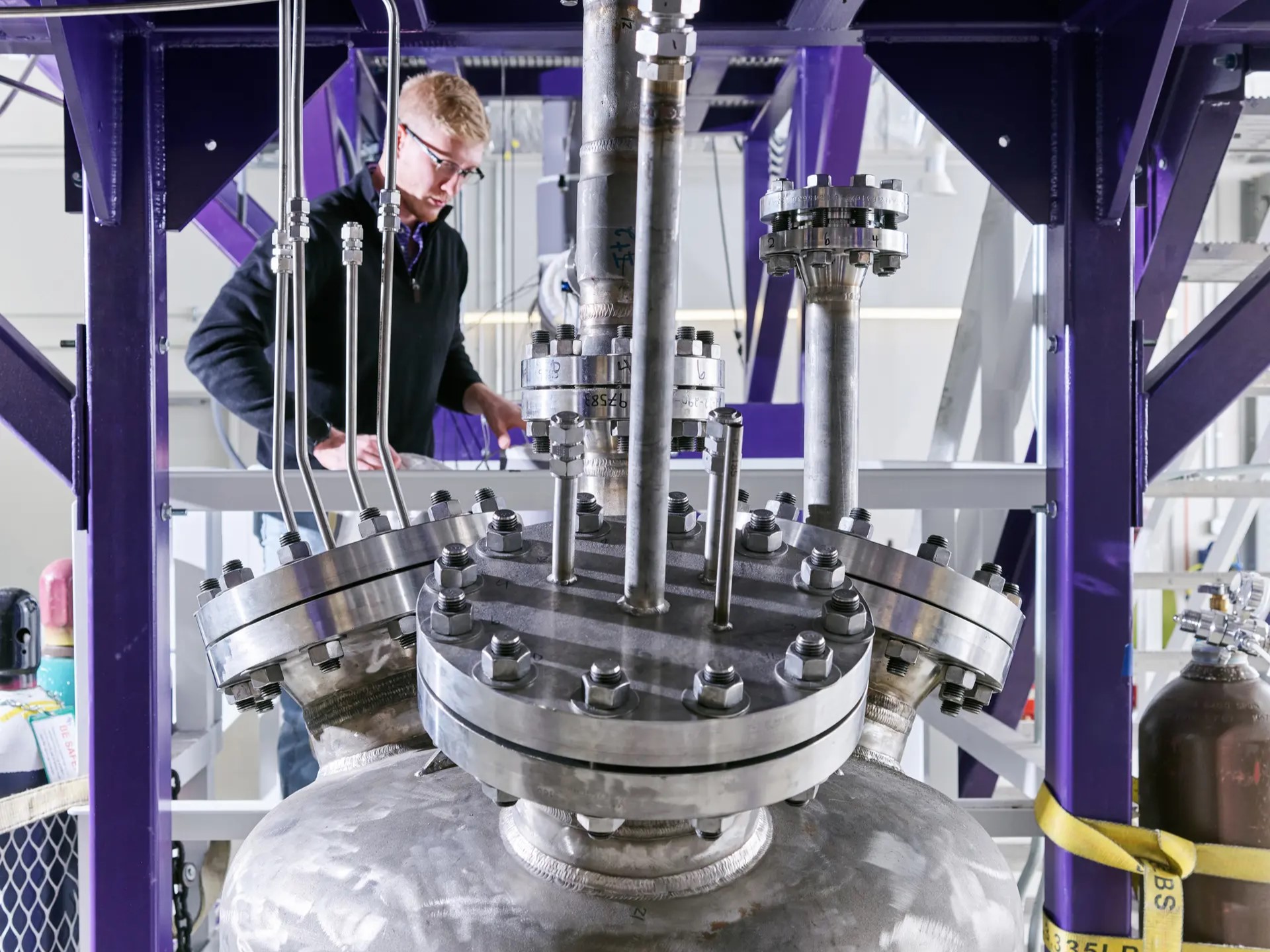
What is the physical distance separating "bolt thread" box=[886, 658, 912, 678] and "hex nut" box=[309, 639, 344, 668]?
1.16 feet

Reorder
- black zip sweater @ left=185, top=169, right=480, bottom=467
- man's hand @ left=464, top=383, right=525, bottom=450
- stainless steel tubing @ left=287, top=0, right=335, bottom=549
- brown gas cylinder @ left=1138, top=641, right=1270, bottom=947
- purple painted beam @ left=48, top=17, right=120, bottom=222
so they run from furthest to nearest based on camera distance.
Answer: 1. man's hand @ left=464, top=383, right=525, bottom=450
2. black zip sweater @ left=185, top=169, right=480, bottom=467
3. brown gas cylinder @ left=1138, top=641, right=1270, bottom=947
4. purple painted beam @ left=48, top=17, right=120, bottom=222
5. stainless steel tubing @ left=287, top=0, right=335, bottom=549

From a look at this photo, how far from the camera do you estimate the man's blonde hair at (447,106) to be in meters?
1.89

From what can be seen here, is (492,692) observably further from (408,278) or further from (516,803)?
(408,278)

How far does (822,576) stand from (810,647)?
0.29 feet

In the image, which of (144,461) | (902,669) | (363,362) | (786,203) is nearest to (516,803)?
(902,669)

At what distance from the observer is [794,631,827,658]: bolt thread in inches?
18.2

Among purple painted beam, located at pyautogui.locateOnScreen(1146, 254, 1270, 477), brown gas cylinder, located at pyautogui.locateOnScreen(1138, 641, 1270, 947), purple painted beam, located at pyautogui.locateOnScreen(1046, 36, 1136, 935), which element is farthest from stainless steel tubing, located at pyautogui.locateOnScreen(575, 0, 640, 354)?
brown gas cylinder, located at pyautogui.locateOnScreen(1138, 641, 1270, 947)

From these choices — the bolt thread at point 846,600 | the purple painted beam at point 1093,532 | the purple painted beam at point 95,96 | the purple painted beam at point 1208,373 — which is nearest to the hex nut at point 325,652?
the bolt thread at point 846,600

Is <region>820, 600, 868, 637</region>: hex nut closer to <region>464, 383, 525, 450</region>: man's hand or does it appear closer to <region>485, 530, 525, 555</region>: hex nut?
<region>485, 530, 525, 555</region>: hex nut

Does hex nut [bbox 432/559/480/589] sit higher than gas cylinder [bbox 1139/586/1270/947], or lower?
higher

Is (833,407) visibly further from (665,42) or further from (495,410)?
(495,410)

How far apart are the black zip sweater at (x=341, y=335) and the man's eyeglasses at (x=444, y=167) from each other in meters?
0.12

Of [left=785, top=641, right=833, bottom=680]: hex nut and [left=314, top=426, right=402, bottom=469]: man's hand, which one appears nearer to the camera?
[left=785, top=641, right=833, bottom=680]: hex nut

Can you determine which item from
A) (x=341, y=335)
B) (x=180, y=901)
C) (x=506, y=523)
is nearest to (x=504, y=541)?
(x=506, y=523)
